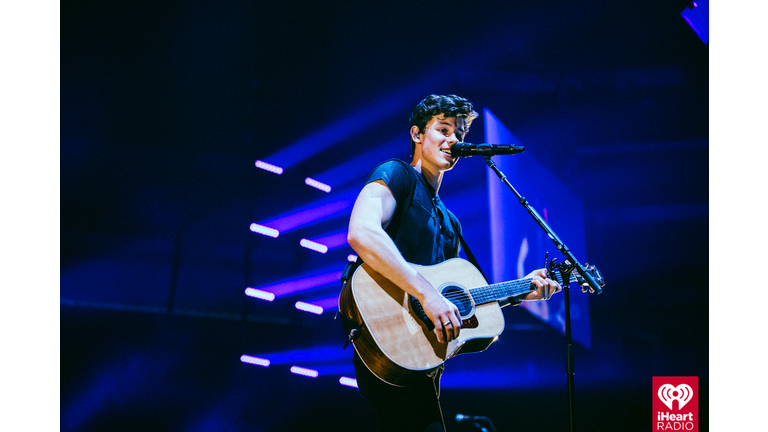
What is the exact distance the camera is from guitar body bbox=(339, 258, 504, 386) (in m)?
1.93

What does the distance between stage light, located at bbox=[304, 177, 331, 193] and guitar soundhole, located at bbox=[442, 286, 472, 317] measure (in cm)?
218

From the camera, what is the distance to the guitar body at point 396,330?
193 cm

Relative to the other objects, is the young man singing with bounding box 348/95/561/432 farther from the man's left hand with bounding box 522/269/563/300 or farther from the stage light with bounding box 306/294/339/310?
the stage light with bounding box 306/294/339/310

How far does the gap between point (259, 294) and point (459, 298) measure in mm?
2043

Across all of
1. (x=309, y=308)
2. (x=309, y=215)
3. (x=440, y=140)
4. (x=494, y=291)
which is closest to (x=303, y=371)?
(x=309, y=308)

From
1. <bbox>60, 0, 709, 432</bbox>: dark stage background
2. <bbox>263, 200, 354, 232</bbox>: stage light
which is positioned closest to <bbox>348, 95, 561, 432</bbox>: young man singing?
<bbox>263, 200, 354, 232</bbox>: stage light

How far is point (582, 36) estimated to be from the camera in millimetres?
4672

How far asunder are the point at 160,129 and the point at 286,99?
95 cm

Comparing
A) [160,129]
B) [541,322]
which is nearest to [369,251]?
[160,129]

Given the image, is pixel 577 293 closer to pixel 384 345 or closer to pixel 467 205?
pixel 467 205

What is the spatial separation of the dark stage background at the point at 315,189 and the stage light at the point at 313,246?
51 mm

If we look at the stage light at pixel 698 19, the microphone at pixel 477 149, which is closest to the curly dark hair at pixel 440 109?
the microphone at pixel 477 149

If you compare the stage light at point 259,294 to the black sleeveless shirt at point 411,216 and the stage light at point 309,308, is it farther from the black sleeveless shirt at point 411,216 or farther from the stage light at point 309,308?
the black sleeveless shirt at point 411,216

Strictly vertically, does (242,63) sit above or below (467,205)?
above
